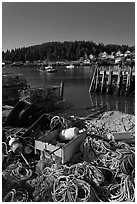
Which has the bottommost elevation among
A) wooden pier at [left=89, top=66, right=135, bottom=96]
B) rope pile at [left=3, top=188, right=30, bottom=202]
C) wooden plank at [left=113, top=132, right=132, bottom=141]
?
rope pile at [left=3, top=188, right=30, bottom=202]

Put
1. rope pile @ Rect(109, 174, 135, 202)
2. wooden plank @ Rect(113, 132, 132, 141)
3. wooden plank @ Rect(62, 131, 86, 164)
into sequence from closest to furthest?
rope pile @ Rect(109, 174, 135, 202), wooden plank @ Rect(62, 131, 86, 164), wooden plank @ Rect(113, 132, 132, 141)

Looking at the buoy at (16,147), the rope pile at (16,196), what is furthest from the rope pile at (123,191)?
the buoy at (16,147)

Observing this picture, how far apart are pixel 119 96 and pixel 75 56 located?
3954 inches

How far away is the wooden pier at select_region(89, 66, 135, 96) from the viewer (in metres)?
20.9

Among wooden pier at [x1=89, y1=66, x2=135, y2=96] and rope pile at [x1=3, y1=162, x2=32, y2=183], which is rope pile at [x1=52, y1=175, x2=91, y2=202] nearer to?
rope pile at [x1=3, y1=162, x2=32, y2=183]

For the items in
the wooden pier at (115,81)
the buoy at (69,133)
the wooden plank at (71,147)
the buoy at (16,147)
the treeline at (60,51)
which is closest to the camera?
the wooden plank at (71,147)

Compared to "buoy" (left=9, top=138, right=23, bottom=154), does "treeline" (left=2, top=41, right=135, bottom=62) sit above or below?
above

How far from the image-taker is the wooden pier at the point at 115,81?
2088cm

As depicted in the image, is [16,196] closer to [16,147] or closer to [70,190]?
[70,190]

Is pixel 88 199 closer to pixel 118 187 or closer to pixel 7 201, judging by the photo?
pixel 118 187

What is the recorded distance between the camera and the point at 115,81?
22.3 meters

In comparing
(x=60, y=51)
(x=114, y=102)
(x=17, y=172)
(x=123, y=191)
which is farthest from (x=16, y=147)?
(x=60, y=51)

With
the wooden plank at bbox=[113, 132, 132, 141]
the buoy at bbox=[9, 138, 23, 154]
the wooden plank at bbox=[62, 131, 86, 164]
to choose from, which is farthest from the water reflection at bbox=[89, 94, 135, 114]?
the buoy at bbox=[9, 138, 23, 154]

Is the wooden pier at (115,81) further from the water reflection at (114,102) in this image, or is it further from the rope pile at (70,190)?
the rope pile at (70,190)
